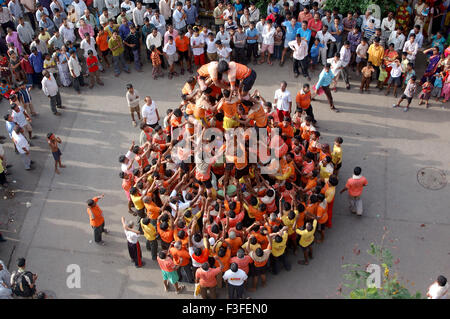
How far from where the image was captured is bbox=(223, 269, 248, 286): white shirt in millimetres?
10195

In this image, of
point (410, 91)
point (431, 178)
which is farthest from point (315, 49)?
point (431, 178)

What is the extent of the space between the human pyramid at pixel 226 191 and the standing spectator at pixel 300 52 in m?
3.91

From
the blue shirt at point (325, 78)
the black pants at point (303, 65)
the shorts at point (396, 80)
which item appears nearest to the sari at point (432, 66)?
the shorts at point (396, 80)

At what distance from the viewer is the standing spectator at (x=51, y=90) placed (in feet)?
47.9

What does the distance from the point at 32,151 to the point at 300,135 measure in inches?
268

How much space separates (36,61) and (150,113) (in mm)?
4164

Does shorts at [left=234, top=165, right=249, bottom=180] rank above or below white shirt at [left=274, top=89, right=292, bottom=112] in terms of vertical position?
below

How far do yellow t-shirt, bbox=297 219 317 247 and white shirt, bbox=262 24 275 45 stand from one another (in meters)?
6.78

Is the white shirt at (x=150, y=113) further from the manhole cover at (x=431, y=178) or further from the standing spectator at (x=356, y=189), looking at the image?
the manhole cover at (x=431, y=178)

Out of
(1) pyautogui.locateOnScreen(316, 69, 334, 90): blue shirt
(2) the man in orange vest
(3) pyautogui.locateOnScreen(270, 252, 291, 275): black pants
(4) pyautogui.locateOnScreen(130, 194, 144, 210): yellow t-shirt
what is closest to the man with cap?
(4) pyautogui.locateOnScreen(130, 194, 144, 210): yellow t-shirt

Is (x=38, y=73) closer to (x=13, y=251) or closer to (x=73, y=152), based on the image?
(x=73, y=152)

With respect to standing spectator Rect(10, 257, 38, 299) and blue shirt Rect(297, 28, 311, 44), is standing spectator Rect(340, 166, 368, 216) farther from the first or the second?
standing spectator Rect(10, 257, 38, 299)

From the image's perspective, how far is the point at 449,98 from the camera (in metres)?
15.3

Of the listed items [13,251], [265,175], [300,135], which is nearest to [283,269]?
[265,175]
